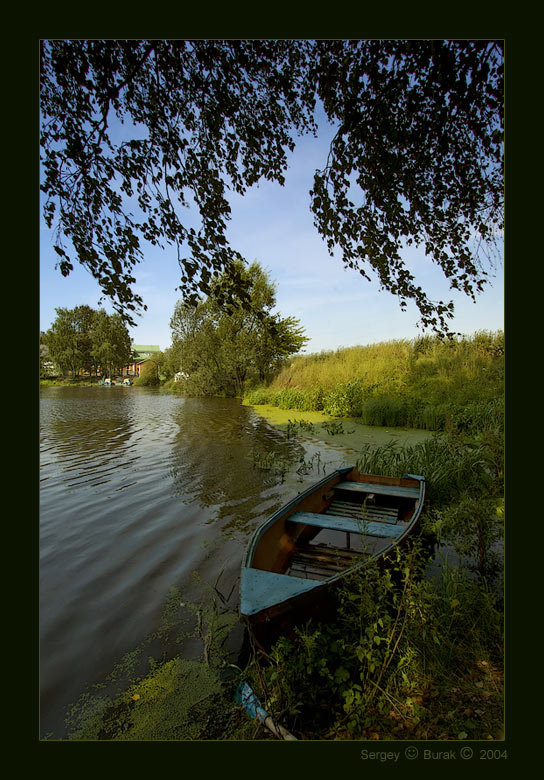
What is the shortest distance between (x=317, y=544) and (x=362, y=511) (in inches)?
23.9

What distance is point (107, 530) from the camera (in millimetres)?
3979

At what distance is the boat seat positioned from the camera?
283 cm

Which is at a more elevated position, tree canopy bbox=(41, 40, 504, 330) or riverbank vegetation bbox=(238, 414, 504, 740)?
tree canopy bbox=(41, 40, 504, 330)

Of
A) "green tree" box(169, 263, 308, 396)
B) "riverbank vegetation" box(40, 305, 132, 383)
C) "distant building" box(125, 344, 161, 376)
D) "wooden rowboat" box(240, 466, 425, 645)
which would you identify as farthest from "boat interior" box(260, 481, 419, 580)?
"green tree" box(169, 263, 308, 396)

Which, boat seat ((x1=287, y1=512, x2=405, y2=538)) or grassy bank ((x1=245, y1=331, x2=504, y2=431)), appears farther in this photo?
grassy bank ((x1=245, y1=331, x2=504, y2=431))

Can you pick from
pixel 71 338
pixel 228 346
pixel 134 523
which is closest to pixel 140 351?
pixel 71 338

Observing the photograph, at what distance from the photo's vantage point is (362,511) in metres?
3.80

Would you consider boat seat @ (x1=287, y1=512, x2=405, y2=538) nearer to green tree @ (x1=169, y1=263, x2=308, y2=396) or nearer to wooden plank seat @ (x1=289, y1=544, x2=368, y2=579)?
wooden plank seat @ (x1=289, y1=544, x2=368, y2=579)

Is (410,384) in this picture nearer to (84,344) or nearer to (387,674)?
(84,344)

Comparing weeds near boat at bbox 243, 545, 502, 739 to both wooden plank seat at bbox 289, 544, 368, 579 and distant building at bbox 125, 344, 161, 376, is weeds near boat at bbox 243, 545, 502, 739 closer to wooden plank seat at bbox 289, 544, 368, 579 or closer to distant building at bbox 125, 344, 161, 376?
wooden plank seat at bbox 289, 544, 368, 579

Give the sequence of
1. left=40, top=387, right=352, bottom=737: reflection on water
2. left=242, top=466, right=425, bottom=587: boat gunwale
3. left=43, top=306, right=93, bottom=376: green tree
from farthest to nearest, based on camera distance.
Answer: left=43, top=306, right=93, bottom=376: green tree < left=40, top=387, right=352, bottom=737: reflection on water < left=242, top=466, right=425, bottom=587: boat gunwale

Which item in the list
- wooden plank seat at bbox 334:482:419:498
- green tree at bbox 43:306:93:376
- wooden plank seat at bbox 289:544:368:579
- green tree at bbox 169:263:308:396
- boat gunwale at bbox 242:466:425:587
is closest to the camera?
boat gunwale at bbox 242:466:425:587

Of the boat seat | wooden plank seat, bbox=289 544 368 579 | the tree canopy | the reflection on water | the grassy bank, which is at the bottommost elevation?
the reflection on water
